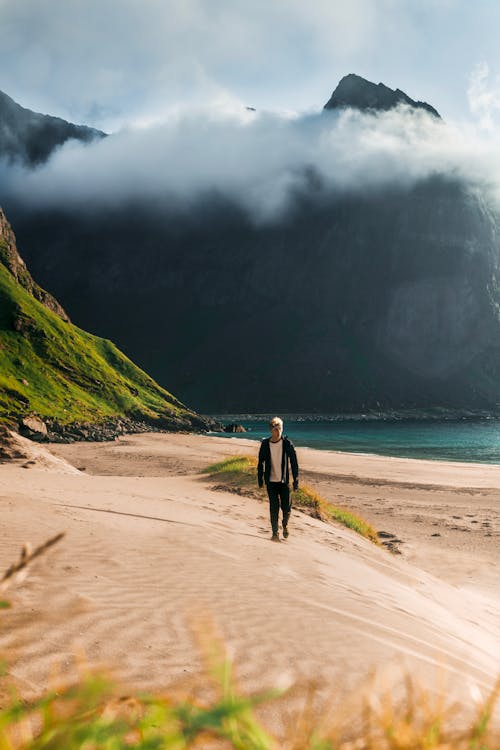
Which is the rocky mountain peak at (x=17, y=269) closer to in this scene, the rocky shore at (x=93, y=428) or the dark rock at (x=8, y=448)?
the rocky shore at (x=93, y=428)

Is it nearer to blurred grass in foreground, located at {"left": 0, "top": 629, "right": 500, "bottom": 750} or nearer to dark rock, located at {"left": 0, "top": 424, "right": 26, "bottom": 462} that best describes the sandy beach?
blurred grass in foreground, located at {"left": 0, "top": 629, "right": 500, "bottom": 750}

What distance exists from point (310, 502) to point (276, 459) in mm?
5591

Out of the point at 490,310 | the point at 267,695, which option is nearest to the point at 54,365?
the point at 267,695

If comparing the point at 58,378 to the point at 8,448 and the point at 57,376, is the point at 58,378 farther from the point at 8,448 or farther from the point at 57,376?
the point at 8,448

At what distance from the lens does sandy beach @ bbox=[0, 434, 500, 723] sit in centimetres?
395

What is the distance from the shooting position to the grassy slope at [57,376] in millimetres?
66750

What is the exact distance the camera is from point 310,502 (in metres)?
15.5

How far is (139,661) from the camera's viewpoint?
378 centimetres

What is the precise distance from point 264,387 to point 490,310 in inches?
3331

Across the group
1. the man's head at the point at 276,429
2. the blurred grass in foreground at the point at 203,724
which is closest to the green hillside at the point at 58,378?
the man's head at the point at 276,429

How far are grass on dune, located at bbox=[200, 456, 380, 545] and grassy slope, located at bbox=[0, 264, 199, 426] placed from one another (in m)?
43.1

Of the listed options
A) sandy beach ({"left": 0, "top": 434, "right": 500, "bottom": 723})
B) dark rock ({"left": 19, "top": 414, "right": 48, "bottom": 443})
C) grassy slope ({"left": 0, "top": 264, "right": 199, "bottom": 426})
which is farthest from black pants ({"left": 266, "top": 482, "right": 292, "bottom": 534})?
grassy slope ({"left": 0, "top": 264, "right": 199, "bottom": 426})

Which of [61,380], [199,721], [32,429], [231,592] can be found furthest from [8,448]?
[61,380]

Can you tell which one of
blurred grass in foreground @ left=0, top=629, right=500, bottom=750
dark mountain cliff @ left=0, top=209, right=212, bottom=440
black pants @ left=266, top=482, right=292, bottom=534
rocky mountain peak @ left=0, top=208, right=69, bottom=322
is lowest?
black pants @ left=266, top=482, right=292, bottom=534
